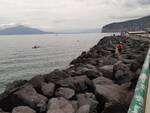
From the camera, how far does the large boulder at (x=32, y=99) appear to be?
774 cm

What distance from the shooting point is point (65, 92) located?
340 inches

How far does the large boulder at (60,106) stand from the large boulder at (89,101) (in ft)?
1.66

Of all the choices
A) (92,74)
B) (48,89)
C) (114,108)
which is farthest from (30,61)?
(114,108)

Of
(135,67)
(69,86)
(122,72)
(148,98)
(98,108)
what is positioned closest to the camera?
(148,98)

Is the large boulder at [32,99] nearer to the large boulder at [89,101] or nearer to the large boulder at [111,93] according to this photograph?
the large boulder at [89,101]

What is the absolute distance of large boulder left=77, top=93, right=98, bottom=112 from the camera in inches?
286

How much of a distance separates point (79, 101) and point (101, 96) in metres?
0.70

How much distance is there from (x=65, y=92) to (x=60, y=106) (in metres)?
1.47

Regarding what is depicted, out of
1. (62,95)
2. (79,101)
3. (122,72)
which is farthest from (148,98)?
(122,72)

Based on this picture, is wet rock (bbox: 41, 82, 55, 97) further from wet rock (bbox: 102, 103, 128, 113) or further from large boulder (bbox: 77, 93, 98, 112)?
wet rock (bbox: 102, 103, 128, 113)

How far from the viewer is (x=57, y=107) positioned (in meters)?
7.11

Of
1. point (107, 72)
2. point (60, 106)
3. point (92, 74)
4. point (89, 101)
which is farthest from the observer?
point (107, 72)

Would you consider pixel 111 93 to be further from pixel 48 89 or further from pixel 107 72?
pixel 107 72

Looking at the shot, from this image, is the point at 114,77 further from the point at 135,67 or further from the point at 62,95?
the point at 62,95
